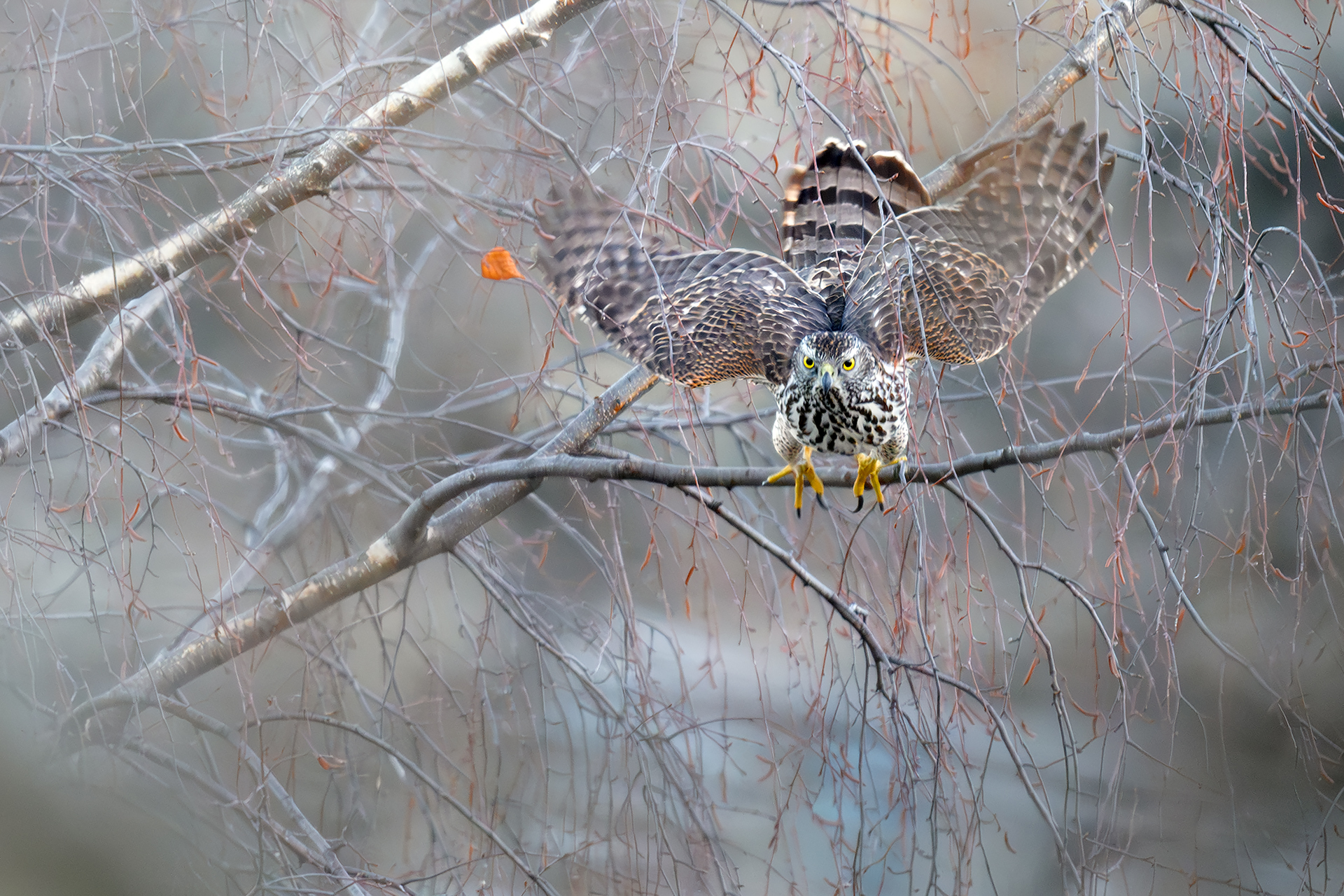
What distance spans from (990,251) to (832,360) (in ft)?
0.63

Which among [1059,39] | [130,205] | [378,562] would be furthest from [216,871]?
[1059,39]

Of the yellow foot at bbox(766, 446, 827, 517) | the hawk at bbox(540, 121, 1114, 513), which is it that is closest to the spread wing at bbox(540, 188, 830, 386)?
the hawk at bbox(540, 121, 1114, 513)

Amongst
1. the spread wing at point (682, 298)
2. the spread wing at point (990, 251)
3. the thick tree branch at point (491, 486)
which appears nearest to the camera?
the thick tree branch at point (491, 486)

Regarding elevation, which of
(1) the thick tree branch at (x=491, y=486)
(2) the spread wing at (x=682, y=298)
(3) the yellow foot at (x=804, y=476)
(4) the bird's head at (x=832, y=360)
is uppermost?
(2) the spread wing at (x=682, y=298)

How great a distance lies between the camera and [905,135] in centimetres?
125

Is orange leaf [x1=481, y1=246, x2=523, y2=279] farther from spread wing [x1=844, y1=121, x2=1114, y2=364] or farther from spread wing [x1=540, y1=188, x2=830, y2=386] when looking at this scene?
spread wing [x1=844, y1=121, x2=1114, y2=364]

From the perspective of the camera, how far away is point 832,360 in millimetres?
957

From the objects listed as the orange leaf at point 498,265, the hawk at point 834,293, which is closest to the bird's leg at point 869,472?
the hawk at point 834,293

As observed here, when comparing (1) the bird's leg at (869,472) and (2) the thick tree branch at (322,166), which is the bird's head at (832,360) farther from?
(2) the thick tree branch at (322,166)

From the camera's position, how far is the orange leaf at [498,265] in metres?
0.90

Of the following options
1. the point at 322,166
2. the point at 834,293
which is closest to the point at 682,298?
the point at 834,293

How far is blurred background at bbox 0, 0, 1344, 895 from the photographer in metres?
0.81

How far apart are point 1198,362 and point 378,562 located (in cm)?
89

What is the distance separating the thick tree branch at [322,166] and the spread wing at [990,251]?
1.38 ft
